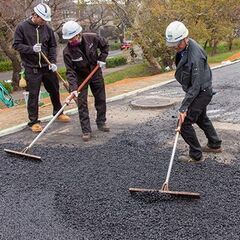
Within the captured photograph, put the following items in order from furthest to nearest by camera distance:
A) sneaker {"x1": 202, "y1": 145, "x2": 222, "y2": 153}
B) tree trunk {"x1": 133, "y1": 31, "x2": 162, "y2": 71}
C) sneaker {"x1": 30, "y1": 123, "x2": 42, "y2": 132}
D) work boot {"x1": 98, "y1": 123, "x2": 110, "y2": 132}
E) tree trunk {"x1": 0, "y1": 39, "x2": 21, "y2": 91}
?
1. tree trunk {"x1": 133, "y1": 31, "x2": 162, "y2": 71}
2. tree trunk {"x1": 0, "y1": 39, "x2": 21, "y2": 91}
3. sneaker {"x1": 30, "y1": 123, "x2": 42, "y2": 132}
4. work boot {"x1": 98, "y1": 123, "x2": 110, "y2": 132}
5. sneaker {"x1": 202, "y1": 145, "x2": 222, "y2": 153}

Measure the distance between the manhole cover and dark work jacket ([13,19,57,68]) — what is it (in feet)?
6.54

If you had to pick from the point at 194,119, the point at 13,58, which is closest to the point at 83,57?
the point at 194,119

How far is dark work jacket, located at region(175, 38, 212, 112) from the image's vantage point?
13.2ft

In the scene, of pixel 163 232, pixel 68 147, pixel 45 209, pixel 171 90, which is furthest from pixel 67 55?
pixel 171 90

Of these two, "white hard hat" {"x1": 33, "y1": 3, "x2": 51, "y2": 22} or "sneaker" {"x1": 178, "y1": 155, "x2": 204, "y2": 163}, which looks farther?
"white hard hat" {"x1": 33, "y1": 3, "x2": 51, "y2": 22}

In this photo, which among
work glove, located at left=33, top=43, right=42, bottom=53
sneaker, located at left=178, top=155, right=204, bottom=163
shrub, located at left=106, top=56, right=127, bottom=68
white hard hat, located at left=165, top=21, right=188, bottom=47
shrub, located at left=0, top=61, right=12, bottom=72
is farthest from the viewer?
shrub, located at left=0, top=61, right=12, bottom=72

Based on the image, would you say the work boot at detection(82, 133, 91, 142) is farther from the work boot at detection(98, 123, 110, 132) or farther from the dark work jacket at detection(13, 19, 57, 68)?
the dark work jacket at detection(13, 19, 57, 68)

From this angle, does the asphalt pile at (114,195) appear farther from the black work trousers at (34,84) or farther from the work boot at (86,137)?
the black work trousers at (34,84)

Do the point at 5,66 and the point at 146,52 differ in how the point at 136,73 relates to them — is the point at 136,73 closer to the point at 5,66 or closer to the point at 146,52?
the point at 146,52

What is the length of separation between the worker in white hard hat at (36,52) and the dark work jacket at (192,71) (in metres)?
2.53

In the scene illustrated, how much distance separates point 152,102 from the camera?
7.63 metres

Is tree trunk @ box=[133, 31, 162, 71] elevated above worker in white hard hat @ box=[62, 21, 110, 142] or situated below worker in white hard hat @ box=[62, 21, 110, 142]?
below

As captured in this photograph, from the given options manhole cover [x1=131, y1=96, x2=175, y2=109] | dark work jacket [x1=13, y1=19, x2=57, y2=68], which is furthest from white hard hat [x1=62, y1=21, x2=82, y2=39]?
manhole cover [x1=131, y1=96, x2=175, y2=109]

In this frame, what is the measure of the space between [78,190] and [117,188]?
394mm
